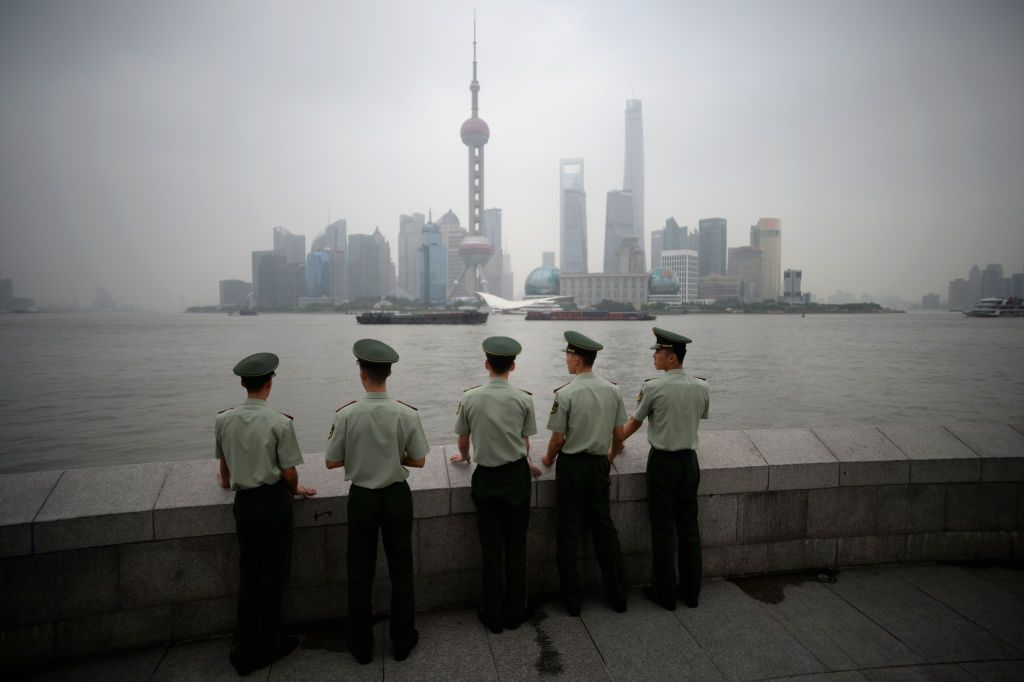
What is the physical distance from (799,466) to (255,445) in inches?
139

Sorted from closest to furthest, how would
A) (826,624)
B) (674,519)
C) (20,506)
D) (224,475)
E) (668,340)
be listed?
(20,506) < (224,475) < (826,624) < (674,519) < (668,340)

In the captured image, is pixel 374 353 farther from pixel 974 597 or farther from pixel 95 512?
pixel 974 597

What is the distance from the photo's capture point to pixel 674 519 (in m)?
3.65

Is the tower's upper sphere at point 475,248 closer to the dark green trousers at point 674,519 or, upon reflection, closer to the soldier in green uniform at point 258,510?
the dark green trousers at point 674,519

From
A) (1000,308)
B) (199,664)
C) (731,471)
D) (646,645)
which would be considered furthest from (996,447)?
(1000,308)

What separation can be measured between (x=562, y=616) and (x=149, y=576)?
2.40 metres

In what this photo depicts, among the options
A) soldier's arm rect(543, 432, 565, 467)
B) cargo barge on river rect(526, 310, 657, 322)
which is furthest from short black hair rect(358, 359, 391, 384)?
cargo barge on river rect(526, 310, 657, 322)

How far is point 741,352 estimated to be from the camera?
42406mm

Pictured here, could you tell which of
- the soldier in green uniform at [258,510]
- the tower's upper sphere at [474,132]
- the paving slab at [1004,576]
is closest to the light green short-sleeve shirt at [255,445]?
the soldier in green uniform at [258,510]

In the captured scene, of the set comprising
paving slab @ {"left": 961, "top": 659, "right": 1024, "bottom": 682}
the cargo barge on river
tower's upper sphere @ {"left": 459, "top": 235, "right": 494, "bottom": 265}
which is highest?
tower's upper sphere @ {"left": 459, "top": 235, "right": 494, "bottom": 265}

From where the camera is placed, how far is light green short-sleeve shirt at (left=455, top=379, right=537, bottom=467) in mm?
3299

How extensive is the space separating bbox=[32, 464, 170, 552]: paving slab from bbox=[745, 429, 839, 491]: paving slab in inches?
155

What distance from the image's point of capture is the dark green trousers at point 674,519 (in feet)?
11.6

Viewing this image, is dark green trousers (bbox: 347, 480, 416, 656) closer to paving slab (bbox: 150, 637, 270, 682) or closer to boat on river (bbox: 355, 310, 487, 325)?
paving slab (bbox: 150, 637, 270, 682)
